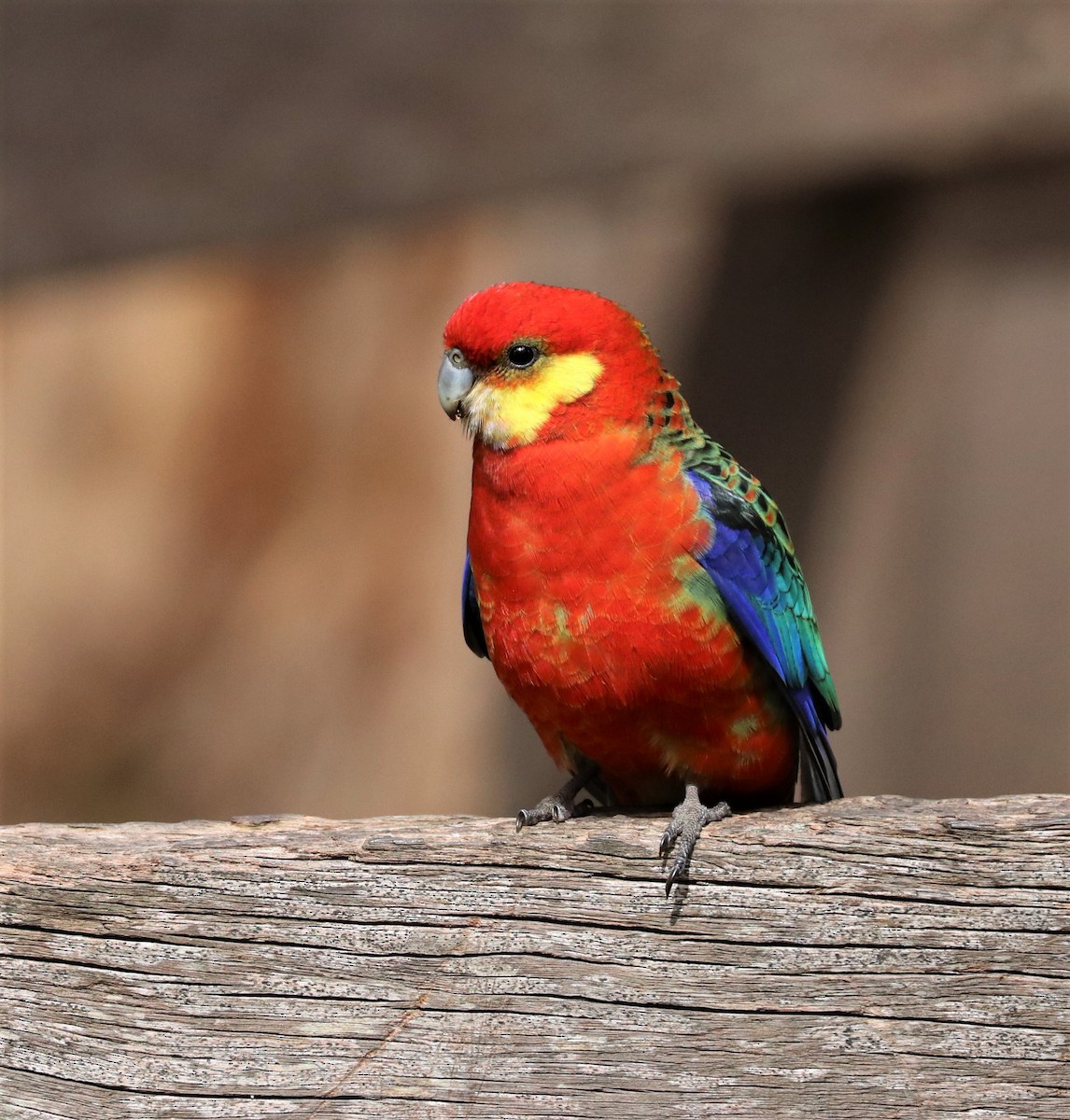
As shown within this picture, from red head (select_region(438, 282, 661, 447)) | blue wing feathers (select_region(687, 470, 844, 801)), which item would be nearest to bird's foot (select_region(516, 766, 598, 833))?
blue wing feathers (select_region(687, 470, 844, 801))

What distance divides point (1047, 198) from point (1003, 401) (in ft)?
2.39

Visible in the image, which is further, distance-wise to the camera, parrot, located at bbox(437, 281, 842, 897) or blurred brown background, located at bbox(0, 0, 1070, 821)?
blurred brown background, located at bbox(0, 0, 1070, 821)

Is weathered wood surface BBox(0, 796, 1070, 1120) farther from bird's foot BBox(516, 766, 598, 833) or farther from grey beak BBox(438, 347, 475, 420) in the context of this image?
grey beak BBox(438, 347, 475, 420)

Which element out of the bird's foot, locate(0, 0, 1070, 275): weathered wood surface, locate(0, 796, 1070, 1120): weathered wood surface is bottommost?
locate(0, 796, 1070, 1120): weathered wood surface

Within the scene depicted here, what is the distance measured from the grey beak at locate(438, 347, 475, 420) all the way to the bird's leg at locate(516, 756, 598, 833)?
2.63 feet

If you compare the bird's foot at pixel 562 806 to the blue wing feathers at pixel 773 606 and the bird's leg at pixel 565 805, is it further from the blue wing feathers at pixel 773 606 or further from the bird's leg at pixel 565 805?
the blue wing feathers at pixel 773 606

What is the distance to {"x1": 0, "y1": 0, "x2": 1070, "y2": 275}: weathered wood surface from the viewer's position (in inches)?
118

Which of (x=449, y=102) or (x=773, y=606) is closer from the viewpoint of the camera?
(x=773, y=606)

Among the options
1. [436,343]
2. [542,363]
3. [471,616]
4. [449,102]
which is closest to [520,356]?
[542,363]

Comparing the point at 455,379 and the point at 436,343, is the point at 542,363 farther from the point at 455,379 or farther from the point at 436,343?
the point at 436,343

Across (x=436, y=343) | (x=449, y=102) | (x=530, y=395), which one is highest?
(x=436, y=343)

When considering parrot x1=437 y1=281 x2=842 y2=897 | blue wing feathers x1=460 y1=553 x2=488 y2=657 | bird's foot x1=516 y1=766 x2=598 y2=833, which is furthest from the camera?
blue wing feathers x1=460 y1=553 x2=488 y2=657

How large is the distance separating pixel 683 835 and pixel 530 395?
93cm

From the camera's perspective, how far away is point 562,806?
2734 mm
